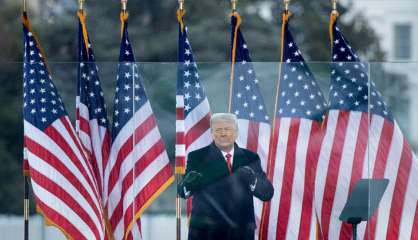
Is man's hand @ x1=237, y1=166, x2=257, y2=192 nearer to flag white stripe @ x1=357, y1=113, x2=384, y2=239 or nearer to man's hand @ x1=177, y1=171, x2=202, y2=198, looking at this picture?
man's hand @ x1=177, y1=171, x2=202, y2=198

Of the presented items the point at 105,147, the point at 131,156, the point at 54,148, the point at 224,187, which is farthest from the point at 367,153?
the point at 54,148

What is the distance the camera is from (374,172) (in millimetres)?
12320

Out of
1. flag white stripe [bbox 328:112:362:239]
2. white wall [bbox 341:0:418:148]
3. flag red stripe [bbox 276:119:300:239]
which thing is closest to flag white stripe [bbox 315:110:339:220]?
flag white stripe [bbox 328:112:362:239]

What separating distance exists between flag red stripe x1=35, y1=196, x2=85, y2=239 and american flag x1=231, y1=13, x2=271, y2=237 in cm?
148

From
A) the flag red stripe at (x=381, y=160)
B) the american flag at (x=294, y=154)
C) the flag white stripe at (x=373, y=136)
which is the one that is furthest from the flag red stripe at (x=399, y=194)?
the american flag at (x=294, y=154)

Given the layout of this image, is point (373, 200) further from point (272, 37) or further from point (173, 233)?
point (272, 37)

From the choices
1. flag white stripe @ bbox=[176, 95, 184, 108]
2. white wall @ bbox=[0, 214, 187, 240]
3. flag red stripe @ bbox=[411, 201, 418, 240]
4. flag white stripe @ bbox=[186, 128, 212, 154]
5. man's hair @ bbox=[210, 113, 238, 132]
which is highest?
flag white stripe @ bbox=[176, 95, 184, 108]

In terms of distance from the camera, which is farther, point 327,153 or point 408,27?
point 408,27

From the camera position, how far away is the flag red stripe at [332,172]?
40.2 ft

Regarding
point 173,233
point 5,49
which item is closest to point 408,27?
point 5,49

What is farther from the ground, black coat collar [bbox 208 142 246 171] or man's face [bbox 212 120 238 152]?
man's face [bbox 212 120 238 152]

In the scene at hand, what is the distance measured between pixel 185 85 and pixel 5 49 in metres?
16.1

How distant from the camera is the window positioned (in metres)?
46.3

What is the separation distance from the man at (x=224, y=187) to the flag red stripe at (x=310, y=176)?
0.33 m
